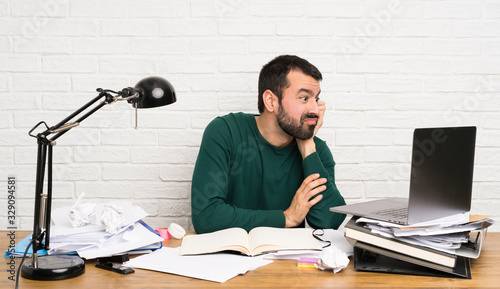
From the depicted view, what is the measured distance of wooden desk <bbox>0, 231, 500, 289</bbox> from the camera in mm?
1147

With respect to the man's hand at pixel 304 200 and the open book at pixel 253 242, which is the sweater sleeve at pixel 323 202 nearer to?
the man's hand at pixel 304 200

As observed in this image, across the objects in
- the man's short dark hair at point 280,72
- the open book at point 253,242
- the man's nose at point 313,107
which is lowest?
the open book at point 253,242

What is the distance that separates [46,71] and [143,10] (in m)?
0.54

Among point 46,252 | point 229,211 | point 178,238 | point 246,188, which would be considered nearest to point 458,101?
point 246,188

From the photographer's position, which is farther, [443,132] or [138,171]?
[138,171]

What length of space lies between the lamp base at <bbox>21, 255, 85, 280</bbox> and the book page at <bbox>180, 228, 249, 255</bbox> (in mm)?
284

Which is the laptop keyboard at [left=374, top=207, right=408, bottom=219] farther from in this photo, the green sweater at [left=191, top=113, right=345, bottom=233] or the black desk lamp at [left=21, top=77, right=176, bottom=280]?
the black desk lamp at [left=21, top=77, right=176, bottom=280]

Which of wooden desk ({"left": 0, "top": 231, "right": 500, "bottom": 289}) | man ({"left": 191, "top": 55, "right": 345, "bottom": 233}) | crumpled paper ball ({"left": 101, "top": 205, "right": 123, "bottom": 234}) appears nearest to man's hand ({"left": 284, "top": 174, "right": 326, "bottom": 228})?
man ({"left": 191, "top": 55, "right": 345, "bottom": 233})

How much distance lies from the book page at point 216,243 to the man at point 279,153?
37 centimetres

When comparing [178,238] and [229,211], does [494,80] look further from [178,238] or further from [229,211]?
[178,238]

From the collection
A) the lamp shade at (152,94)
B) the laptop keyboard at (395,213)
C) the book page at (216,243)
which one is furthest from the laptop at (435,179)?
the lamp shade at (152,94)

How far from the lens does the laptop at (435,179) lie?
1.20 m

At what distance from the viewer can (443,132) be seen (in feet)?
4.18

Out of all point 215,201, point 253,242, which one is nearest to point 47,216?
point 253,242
